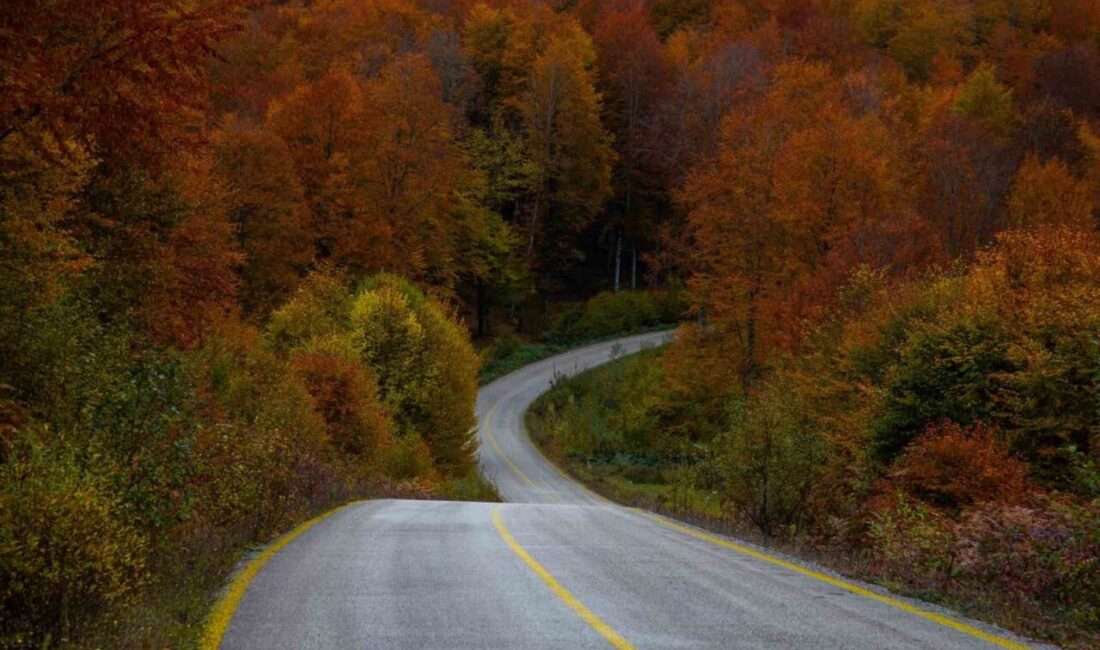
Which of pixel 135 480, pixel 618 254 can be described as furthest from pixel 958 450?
pixel 618 254

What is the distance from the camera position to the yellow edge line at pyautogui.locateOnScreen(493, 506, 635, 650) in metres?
6.59

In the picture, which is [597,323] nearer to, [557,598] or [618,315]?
[618,315]

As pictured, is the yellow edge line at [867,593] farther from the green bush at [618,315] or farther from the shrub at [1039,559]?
the green bush at [618,315]

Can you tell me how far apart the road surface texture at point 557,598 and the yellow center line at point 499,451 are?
23.9 meters

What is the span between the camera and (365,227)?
4516 centimetres

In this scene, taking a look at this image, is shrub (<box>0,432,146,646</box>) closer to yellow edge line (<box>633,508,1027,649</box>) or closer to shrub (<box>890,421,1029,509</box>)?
yellow edge line (<box>633,508,1027,649</box>)

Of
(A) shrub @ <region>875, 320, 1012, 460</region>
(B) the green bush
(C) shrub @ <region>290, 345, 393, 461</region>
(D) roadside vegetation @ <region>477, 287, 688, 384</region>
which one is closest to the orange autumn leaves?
(D) roadside vegetation @ <region>477, 287, 688, 384</region>

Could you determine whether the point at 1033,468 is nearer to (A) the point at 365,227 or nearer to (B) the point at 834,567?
(B) the point at 834,567

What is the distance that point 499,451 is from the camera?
44.9 meters

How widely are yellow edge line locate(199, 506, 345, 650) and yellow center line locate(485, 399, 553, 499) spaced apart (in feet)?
81.3

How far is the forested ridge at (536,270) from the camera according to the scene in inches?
367

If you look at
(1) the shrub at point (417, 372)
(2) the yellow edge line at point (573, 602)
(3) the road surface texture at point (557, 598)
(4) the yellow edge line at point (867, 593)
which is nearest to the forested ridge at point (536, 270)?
(1) the shrub at point (417, 372)

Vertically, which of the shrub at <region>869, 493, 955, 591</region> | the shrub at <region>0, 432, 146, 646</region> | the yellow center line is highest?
the shrub at <region>0, 432, 146, 646</region>

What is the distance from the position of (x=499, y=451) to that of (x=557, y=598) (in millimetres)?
36958
